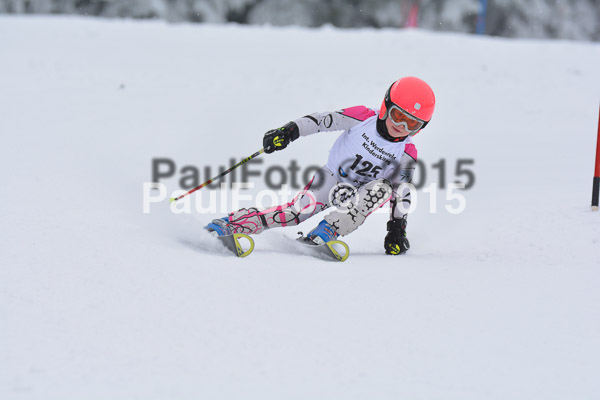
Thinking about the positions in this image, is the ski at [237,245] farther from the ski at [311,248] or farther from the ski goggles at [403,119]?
the ski goggles at [403,119]

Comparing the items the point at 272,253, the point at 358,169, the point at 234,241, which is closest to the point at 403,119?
the point at 358,169

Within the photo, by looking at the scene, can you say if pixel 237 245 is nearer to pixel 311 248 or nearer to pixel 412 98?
pixel 311 248

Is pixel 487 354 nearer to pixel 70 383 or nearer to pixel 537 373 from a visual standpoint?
pixel 537 373

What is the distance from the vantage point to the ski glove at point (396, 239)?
3.70 meters

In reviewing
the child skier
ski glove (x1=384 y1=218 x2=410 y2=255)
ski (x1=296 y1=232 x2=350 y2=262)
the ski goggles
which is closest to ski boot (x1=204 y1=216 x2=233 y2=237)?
Result: the child skier

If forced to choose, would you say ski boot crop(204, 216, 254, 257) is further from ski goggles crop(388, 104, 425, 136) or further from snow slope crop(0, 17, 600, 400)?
ski goggles crop(388, 104, 425, 136)

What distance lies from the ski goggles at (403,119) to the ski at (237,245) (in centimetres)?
112

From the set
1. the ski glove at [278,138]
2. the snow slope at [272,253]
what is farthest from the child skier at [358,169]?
the snow slope at [272,253]

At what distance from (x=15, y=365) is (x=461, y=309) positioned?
66.2 inches

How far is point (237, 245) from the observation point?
3.17m

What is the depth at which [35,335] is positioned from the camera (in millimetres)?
1937

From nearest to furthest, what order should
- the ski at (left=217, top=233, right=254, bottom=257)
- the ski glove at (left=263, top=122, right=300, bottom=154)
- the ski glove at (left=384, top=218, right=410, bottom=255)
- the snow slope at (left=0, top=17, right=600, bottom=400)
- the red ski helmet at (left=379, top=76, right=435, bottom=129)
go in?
1. the snow slope at (left=0, top=17, right=600, bottom=400)
2. the ski at (left=217, top=233, right=254, bottom=257)
3. the red ski helmet at (left=379, top=76, right=435, bottom=129)
4. the ski glove at (left=263, top=122, right=300, bottom=154)
5. the ski glove at (left=384, top=218, right=410, bottom=255)

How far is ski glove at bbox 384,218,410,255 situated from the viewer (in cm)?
370

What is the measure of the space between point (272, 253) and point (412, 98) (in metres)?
1.20
